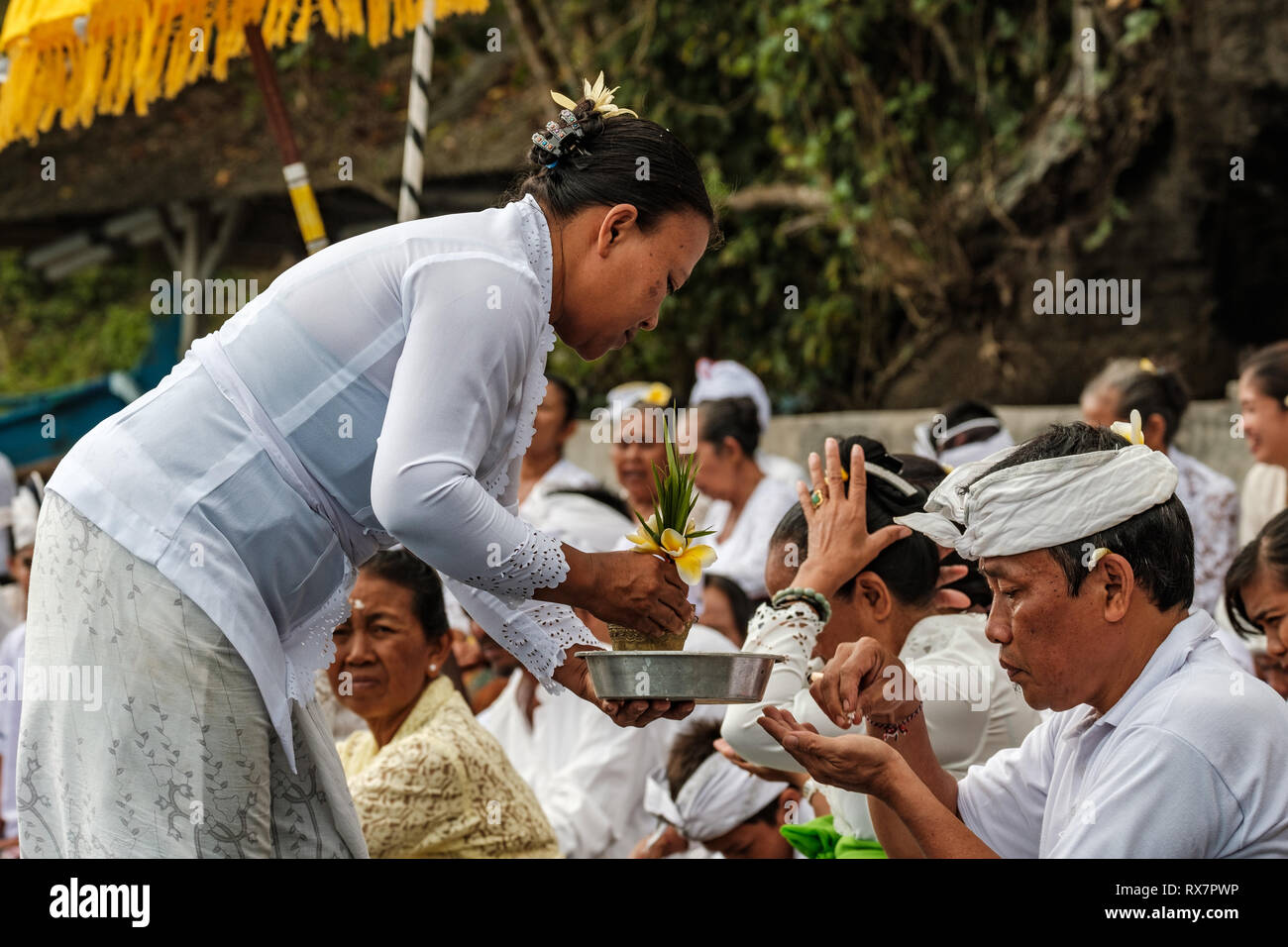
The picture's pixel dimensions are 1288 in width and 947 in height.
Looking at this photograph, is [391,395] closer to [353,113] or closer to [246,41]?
[246,41]

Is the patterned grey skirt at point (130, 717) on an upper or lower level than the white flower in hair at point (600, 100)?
lower

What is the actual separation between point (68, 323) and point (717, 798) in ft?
47.2

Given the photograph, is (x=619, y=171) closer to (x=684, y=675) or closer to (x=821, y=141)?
(x=684, y=675)

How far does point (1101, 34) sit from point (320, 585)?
7164 millimetres

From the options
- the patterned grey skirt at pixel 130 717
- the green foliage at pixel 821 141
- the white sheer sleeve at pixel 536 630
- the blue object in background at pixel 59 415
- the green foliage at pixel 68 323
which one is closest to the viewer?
the patterned grey skirt at pixel 130 717

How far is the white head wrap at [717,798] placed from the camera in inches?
179

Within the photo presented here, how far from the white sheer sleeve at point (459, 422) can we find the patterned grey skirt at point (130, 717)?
43 centimetres

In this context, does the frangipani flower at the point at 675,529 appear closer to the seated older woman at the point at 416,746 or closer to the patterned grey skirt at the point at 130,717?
the patterned grey skirt at the point at 130,717

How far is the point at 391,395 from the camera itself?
2.50 m

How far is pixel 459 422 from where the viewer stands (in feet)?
8.18

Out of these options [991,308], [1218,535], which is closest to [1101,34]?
[991,308]

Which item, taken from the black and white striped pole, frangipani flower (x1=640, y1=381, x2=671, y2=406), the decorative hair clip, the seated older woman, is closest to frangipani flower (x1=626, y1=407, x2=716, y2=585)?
the decorative hair clip

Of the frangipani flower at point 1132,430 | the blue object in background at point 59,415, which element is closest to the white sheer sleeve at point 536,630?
the frangipani flower at point 1132,430

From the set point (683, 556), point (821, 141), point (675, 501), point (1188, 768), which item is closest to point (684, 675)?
point (683, 556)
